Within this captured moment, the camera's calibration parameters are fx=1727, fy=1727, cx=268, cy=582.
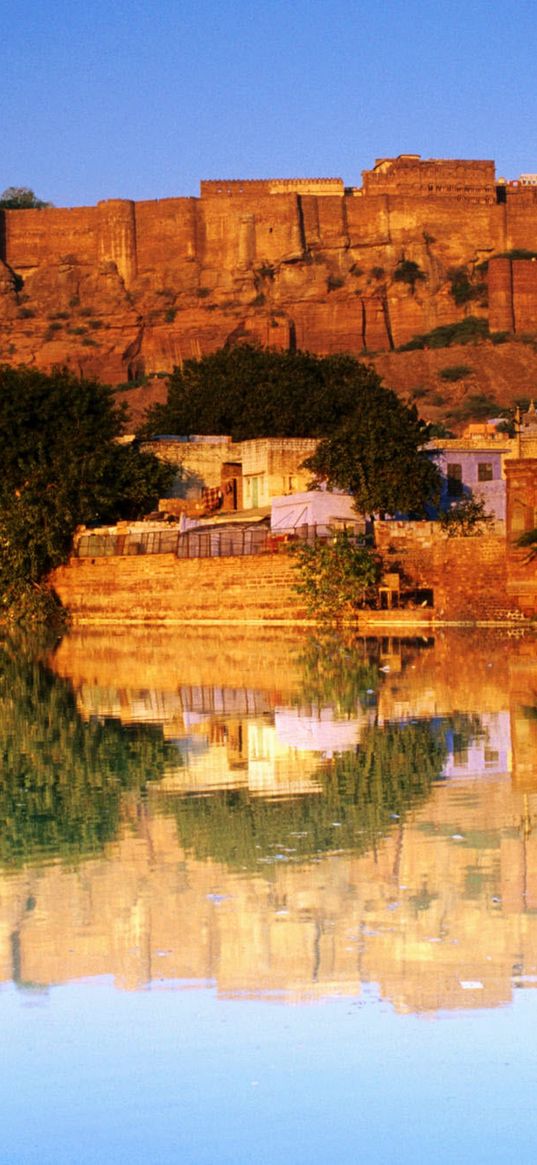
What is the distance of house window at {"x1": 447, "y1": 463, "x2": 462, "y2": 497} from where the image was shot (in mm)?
34062

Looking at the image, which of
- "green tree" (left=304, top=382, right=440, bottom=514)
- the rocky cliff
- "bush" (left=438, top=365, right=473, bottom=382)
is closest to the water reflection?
"green tree" (left=304, top=382, right=440, bottom=514)

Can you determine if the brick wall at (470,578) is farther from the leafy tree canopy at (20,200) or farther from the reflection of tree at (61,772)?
the leafy tree canopy at (20,200)

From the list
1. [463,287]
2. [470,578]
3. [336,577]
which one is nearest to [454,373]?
[463,287]

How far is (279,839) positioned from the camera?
7.05m

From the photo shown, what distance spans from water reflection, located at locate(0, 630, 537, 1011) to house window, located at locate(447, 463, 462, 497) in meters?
20.1

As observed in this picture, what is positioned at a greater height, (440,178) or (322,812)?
(440,178)

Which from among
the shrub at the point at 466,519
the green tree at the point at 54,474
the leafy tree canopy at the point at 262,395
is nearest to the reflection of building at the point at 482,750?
the shrub at the point at 466,519

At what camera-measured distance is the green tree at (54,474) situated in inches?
1168

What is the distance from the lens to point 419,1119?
3951 millimetres

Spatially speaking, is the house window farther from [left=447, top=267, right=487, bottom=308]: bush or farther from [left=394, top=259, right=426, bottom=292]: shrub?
[left=394, top=259, right=426, bottom=292]: shrub

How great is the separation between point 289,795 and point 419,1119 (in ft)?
14.3

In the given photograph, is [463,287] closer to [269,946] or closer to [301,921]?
[301,921]

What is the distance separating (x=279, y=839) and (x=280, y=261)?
76.0 m

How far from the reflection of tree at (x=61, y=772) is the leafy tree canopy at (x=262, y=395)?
25073 millimetres
